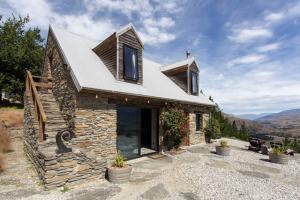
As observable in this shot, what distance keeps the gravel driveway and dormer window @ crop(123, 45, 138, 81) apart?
14.5 ft

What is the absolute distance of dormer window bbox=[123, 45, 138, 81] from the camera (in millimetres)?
10711

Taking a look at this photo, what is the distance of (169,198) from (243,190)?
261 cm

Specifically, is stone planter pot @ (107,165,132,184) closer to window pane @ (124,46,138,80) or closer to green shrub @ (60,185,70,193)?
green shrub @ (60,185,70,193)

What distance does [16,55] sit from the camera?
66.9 feet

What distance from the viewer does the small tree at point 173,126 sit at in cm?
1172

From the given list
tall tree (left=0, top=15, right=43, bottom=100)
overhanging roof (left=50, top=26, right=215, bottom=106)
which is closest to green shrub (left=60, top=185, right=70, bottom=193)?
overhanging roof (left=50, top=26, right=215, bottom=106)

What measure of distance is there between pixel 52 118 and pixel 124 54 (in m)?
4.70

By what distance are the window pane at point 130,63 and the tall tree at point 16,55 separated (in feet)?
49.6

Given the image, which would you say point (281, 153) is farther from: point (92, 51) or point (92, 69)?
point (92, 51)

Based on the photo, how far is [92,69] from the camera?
32.3 ft

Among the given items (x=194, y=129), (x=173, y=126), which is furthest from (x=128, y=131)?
(x=194, y=129)

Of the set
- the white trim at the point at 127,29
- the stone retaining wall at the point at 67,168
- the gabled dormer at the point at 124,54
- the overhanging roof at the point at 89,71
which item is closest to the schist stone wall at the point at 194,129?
the overhanging roof at the point at 89,71

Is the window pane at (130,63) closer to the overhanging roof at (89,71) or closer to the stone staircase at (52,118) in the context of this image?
the overhanging roof at (89,71)

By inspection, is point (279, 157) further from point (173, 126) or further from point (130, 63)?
point (130, 63)
